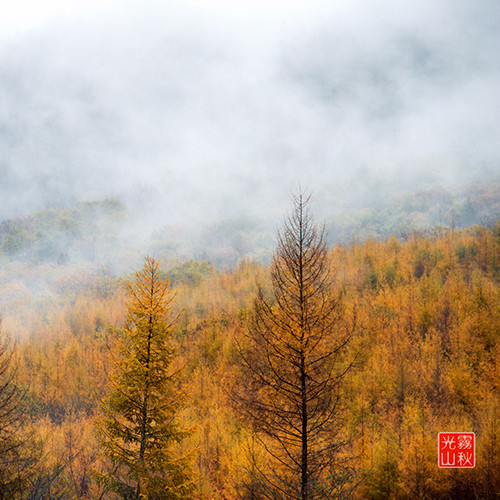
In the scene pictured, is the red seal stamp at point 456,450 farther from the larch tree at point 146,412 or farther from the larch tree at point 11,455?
the larch tree at point 11,455

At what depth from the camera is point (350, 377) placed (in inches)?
1441

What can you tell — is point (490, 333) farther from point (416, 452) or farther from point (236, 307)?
point (236, 307)

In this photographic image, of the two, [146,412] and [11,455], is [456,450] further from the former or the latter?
[11,455]

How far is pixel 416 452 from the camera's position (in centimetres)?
2212

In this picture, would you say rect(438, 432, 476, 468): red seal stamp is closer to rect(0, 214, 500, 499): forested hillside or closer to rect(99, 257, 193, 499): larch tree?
rect(0, 214, 500, 499): forested hillside

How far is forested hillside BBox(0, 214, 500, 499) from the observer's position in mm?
21219

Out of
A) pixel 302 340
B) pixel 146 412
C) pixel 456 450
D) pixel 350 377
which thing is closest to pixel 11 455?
Answer: pixel 146 412

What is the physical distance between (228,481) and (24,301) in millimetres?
78409

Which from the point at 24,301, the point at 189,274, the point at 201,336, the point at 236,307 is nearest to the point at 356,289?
the point at 236,307

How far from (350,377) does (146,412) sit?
2901cm

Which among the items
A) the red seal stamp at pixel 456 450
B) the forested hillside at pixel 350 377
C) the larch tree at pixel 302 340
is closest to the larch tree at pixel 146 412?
the forested hillside at pixel 350 377

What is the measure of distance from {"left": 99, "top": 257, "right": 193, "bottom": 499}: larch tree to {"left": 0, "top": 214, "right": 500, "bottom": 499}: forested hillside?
65cm

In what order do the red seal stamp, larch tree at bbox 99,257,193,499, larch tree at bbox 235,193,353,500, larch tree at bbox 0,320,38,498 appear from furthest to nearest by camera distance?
the red seal stamp, larch tree at bbox 99,257,193,499, larch tree at bbox 0,320,38,498, larch tree at bbox 235,193,353,500

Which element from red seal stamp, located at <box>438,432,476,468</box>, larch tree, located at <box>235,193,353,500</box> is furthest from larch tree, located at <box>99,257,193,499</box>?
red seal stamp, located at <box>438,432,476,468</box>
